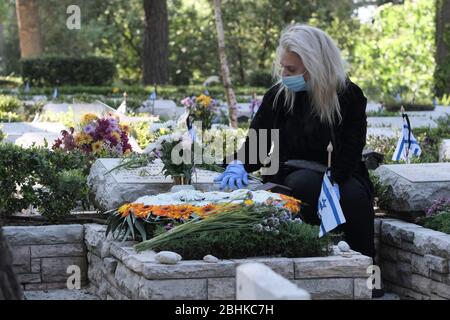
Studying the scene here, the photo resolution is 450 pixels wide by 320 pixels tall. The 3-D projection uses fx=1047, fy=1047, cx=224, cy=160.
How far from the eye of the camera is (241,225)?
5.41 meters

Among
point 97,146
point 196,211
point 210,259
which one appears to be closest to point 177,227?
point 196,211

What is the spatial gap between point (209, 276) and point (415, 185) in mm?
2374

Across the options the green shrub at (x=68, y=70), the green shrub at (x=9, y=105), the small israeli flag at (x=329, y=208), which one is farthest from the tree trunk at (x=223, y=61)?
the green shrub at (x=68, y=70)

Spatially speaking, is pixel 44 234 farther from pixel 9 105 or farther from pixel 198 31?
pixel 198 31

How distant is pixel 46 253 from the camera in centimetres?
657

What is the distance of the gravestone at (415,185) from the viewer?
6875mm

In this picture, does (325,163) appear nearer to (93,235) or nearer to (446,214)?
(446,214)

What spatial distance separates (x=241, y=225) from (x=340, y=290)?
0.61 meters

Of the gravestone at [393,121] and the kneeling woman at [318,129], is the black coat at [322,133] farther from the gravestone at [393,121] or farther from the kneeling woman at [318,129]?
the gravestone at [393,121]

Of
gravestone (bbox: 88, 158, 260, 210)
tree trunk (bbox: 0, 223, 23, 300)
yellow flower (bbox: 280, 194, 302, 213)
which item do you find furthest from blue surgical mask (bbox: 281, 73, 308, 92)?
tree trunk (bbox: 0, 223, 23, 300)

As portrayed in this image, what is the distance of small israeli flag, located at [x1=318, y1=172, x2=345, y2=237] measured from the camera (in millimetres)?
5957

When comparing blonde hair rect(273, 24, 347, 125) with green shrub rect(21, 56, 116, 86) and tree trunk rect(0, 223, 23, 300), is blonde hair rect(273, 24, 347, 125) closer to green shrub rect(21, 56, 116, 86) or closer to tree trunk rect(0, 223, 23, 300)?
tree trunk rect(0, 223, 23, 300)

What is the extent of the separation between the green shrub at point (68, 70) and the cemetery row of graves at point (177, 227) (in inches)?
659
